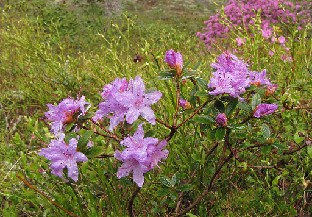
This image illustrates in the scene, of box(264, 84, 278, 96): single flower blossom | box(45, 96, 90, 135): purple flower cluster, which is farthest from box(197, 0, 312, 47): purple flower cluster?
box(45, 96, 90, 135): purple flower cluster

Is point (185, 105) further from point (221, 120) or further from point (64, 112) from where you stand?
point (64, 112)

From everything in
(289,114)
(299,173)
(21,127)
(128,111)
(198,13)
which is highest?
(128,111)

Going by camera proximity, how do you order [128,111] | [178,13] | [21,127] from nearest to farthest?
[128,111]
[21,127]
[178,13]

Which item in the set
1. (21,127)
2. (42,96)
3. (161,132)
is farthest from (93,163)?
(42,96)

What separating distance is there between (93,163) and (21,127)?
2103mm

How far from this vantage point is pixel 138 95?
1.36 metres

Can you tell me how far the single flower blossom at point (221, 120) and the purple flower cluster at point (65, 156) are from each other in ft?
1.56

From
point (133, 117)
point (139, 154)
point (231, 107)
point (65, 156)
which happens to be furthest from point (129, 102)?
point (231, 107)

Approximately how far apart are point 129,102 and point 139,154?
0.17m

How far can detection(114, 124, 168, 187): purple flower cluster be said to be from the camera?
1.30 metres

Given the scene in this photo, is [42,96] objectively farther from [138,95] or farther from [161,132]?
[138,95]

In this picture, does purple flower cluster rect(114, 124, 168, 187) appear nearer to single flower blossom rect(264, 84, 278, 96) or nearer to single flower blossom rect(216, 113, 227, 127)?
single flower blossom rect(216, 113, 227, 127)

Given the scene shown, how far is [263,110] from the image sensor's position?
1.51 meters

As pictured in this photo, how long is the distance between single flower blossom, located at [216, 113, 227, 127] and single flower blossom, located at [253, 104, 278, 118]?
120 mm
